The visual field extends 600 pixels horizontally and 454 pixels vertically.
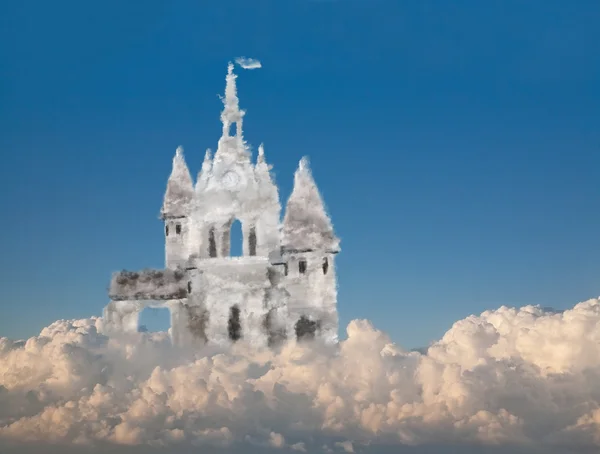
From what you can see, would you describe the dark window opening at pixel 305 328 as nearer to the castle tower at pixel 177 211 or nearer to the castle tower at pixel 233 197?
the castle tower at pixel 233 197

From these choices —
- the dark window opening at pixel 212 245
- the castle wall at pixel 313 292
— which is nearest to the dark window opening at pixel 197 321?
the dark window opening at pixel 212 245

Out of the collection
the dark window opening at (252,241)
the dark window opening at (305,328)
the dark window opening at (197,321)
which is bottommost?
the dark window opening at (305,328)

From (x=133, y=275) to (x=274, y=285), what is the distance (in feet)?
20.9

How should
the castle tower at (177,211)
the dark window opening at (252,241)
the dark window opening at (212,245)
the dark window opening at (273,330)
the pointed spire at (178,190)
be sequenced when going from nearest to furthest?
the dark window opening at (273,330)
the dark window opening at (252,241)
the dark window opening at (212,245)
the castle tower at (177,211)
the pointed spire at (178,190)

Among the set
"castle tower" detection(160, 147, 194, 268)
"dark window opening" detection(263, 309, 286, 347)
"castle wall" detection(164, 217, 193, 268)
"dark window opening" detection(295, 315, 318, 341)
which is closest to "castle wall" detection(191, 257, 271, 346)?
"dark window opening" detection(263, 309, 286, 347)

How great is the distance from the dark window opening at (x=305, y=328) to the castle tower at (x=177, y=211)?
280 inches

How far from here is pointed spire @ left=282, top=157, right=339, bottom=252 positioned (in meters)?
42.2

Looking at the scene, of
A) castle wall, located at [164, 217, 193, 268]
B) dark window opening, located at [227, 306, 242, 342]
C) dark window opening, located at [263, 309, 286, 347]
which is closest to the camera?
dark window opening, located at [263, 309, 286, 347]

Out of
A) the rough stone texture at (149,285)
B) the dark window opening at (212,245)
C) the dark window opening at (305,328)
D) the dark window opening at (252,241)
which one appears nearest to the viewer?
the dark window opening at (305,328)

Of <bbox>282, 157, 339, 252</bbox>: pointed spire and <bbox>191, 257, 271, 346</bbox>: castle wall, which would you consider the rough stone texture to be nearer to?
<bbox>191, 257, 271, 346</bbox>: castle wall

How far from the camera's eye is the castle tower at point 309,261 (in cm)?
4150

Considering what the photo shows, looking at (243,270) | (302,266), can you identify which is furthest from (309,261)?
(243,270)

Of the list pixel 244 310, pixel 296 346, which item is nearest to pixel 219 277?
pixel 244 310

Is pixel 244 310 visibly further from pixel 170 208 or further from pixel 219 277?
pixel 170 208
